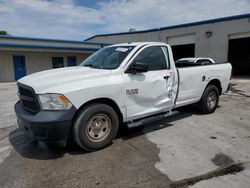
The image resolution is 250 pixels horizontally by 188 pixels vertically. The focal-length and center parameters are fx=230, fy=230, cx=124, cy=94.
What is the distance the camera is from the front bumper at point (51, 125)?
11.8 feet

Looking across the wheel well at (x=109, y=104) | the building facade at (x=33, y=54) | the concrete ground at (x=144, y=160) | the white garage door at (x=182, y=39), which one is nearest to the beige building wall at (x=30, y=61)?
the building facade at (x=33, y=54)

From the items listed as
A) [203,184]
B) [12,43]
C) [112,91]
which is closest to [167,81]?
[112,91]

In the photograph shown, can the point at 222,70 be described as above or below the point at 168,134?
above

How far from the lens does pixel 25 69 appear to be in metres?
21.0

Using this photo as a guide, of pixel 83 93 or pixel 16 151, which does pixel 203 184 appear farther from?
pixel 16 151

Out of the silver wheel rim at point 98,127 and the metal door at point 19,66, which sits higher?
the metal door at point 19,66

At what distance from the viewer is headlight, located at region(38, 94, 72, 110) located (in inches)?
144

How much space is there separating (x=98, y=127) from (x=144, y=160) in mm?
1025

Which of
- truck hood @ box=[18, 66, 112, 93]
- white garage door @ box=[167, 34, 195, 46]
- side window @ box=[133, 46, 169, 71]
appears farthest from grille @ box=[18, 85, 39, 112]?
white garage door @ box=[167, 34, 195, 46]

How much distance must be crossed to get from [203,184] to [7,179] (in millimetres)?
2786

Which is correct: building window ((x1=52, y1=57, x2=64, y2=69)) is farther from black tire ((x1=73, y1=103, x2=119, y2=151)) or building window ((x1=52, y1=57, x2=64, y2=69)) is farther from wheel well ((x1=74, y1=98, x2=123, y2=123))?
black tire ((x1=73, y1=103, x2=119, y2=151))

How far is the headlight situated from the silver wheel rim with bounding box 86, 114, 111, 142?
62 cm

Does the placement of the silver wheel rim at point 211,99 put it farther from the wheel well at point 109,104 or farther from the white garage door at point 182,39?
the white garage door at point 182,39

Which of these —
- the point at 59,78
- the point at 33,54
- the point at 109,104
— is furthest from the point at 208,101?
the point at 33,54
